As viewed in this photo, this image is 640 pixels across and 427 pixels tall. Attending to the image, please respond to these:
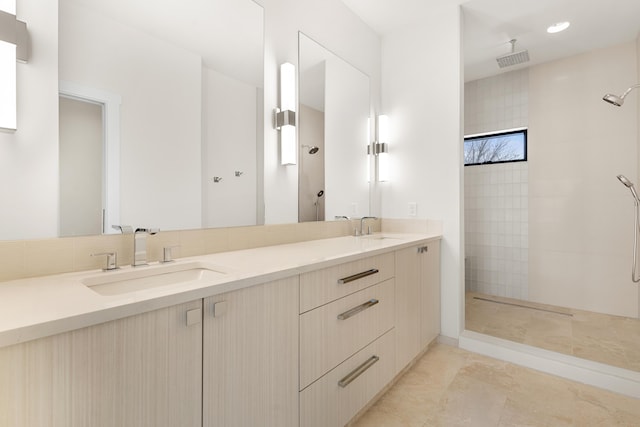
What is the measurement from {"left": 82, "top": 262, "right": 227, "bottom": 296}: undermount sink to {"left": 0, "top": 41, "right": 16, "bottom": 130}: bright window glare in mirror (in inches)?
21.2

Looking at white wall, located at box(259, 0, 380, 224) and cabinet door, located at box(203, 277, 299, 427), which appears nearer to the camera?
cabinet door, located at box(203, 277, 299, 427)

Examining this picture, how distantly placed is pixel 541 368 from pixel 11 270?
2.76 metres

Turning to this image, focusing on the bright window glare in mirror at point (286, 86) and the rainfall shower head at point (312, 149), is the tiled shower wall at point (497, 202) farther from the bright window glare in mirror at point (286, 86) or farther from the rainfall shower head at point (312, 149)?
the bright window glare in mirror at point (286, 86)

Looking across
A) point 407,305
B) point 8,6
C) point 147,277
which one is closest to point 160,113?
point 8,6

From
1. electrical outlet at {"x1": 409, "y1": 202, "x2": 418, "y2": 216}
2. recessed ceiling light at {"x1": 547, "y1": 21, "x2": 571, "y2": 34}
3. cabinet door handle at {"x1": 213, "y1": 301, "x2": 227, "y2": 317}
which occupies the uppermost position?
recessed ceiling light at {"x1": 547, "y1": 21, "x2": 571, "y2": 34}

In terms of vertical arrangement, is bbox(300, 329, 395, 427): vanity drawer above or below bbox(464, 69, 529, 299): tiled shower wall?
below

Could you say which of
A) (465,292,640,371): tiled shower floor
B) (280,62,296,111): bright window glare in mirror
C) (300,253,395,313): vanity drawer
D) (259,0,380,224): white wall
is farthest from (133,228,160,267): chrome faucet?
(465,292,640,371): tiled shower floor

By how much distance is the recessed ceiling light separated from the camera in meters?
2.56

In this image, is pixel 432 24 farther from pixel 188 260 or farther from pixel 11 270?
pixel 11 270

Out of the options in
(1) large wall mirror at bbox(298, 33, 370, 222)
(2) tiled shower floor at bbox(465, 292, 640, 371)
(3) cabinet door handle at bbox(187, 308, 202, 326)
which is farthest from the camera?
(2) tiled shower floor at bbox(465, 292, 640, 371)

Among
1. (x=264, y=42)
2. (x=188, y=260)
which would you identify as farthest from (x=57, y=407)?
(x=264, y=42)

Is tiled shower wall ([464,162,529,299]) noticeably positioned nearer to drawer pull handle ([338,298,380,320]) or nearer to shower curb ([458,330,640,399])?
shower curb ([458,330,640,399])

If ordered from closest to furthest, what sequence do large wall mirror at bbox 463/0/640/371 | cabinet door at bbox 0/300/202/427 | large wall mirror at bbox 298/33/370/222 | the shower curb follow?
cabinet door at bbox 0/300/202/427
the shower curb
large wall mirror at bbox 298/33/370/222
large wall mirror at bbox 463/0/640/371

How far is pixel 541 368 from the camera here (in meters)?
2.03
